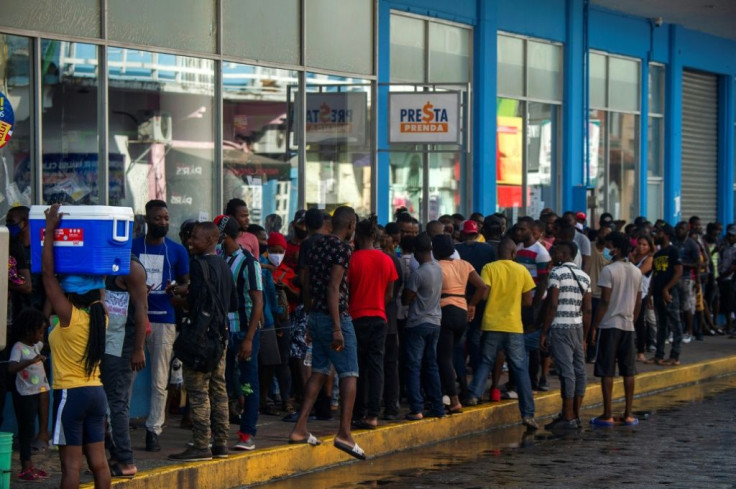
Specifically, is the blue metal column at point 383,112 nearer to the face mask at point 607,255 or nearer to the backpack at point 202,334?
the face mask at point 607,255

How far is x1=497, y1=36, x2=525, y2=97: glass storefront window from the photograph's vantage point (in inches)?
847

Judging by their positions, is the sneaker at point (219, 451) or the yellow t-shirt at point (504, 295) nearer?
the sneaker at point (219, 451)

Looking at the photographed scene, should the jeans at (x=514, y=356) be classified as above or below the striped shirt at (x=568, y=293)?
below

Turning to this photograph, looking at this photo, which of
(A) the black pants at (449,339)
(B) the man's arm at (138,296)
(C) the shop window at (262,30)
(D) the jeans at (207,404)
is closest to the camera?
(B) the man's arm at (138,296)

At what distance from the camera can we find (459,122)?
16547 mm

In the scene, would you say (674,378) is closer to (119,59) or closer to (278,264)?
(278,264)

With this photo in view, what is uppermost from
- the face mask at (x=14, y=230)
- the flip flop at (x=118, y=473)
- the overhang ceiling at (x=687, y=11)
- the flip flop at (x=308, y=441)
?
the overhang ceiling at (x=687, y=11)

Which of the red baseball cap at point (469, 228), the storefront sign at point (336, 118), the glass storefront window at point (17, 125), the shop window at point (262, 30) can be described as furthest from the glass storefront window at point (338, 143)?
the glass storefront window at point (17, 125)

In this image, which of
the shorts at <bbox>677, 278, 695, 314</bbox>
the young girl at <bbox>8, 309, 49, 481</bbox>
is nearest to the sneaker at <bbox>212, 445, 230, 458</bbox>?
the young girl at <bbox>8, 309, 49, 481</bbox>

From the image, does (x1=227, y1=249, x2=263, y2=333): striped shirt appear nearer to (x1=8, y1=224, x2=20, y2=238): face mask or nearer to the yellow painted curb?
the yellow painted curb

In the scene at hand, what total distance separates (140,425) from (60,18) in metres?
4.18

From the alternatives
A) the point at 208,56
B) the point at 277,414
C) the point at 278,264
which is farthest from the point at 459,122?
the point at 277,414

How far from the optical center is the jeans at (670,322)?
17.4 metres

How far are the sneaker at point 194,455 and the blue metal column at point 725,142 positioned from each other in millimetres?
22346
